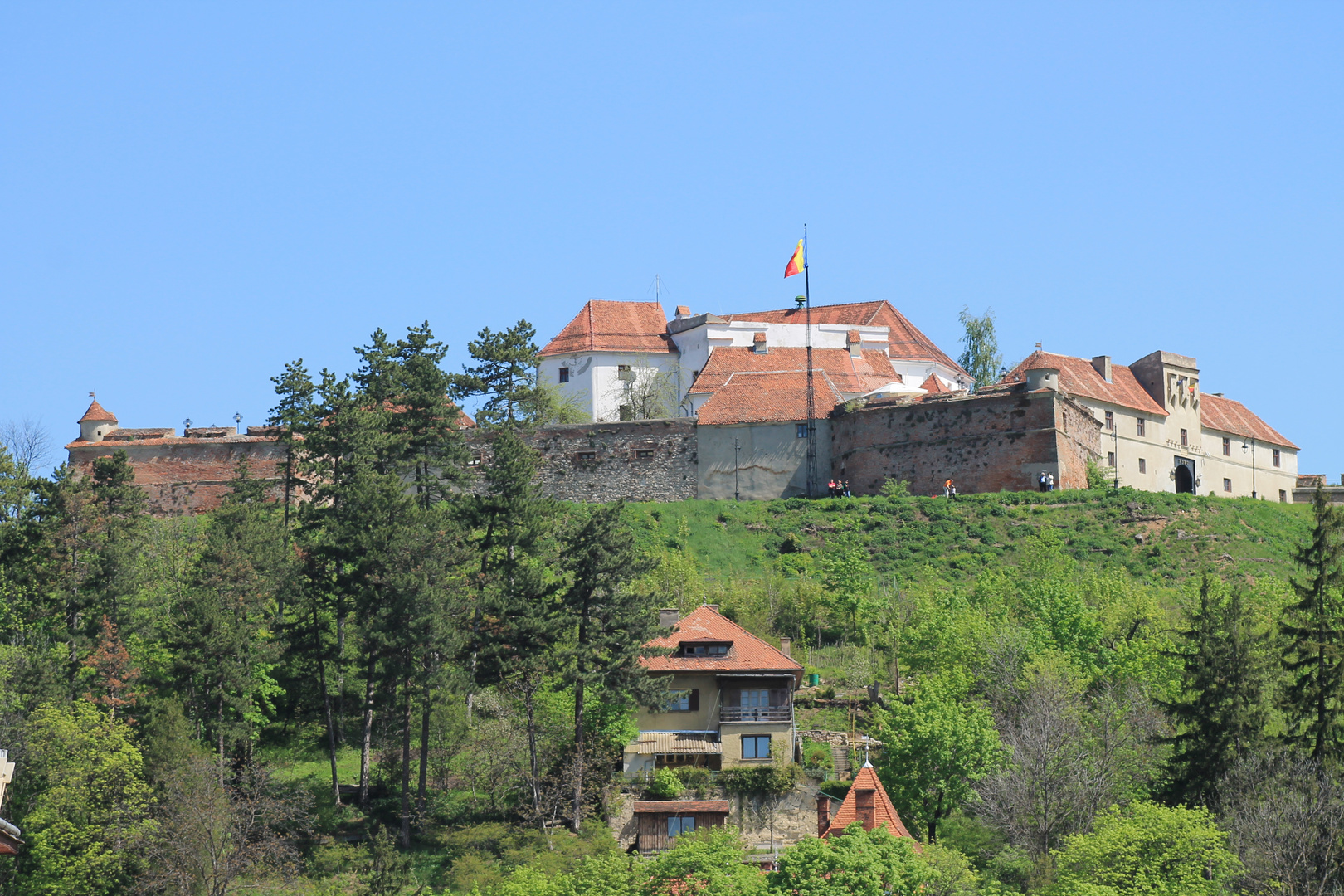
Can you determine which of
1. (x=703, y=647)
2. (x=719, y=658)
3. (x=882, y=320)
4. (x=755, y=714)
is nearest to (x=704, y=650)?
(x=703, y=647)

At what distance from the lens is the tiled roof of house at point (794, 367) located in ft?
289

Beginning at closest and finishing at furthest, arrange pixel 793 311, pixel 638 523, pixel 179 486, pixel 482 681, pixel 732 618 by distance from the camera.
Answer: pixel 482 681, pixel 732 618, pixel 638 523, pixel 179 486, pixel 793 311

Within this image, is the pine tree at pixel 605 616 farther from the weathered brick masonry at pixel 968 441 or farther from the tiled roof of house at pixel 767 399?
the weathered brick masonry at pixel 968 441

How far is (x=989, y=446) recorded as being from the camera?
7969 cm

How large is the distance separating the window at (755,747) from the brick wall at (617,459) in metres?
A: 29.0

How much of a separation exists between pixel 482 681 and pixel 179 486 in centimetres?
3642

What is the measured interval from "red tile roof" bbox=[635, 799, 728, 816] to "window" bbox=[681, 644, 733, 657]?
18.0ft

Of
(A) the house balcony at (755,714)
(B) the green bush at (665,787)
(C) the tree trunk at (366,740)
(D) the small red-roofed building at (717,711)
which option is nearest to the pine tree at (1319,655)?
(A) the house balcony at (755,714)

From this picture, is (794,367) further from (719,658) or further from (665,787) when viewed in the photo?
(665,787)

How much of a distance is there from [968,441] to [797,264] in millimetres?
16290

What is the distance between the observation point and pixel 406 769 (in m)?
50.8

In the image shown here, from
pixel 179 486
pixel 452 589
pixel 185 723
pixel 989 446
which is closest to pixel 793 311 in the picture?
pixel 989 446

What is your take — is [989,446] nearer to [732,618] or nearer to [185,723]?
[732,618]

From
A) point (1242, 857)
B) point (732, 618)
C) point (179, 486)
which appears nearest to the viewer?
point (1242, 857)
